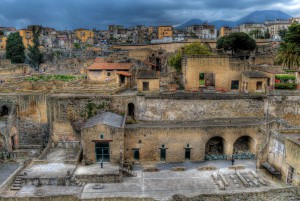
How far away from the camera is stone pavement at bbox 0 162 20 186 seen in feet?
76.2

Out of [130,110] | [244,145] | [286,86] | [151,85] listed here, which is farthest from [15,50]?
[286,86]

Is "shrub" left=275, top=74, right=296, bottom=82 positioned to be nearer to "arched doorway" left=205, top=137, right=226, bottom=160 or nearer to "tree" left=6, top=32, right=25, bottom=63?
"arched doorway" left=205, top=137, right=226, bottom=160

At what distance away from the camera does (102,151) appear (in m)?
24.6

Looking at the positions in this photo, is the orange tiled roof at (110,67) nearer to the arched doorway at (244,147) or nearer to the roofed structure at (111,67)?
the roofed structure at (111,67)

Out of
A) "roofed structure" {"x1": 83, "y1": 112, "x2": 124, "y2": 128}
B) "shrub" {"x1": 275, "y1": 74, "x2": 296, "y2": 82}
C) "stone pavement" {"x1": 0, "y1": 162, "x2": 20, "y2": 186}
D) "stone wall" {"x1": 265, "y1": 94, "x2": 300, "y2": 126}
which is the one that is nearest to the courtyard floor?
"stone pavement" {"x1": 0, "y1": 162, "x2": 20, "y2": 186}

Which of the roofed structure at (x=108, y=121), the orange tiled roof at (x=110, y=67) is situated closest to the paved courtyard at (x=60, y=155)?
the roofed structure at (x=108, y=121)

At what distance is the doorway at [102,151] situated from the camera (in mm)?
24500

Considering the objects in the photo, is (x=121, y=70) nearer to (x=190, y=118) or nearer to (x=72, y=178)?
(x=190, y=118)

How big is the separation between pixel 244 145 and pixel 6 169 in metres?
23.1

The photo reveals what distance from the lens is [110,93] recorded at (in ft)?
102

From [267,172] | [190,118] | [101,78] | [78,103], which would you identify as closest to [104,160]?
[78,103]

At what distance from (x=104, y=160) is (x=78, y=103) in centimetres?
818

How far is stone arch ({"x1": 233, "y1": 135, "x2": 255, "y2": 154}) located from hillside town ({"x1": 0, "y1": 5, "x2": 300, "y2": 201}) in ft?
0.33

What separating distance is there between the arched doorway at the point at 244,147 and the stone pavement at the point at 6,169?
20.8 metres
